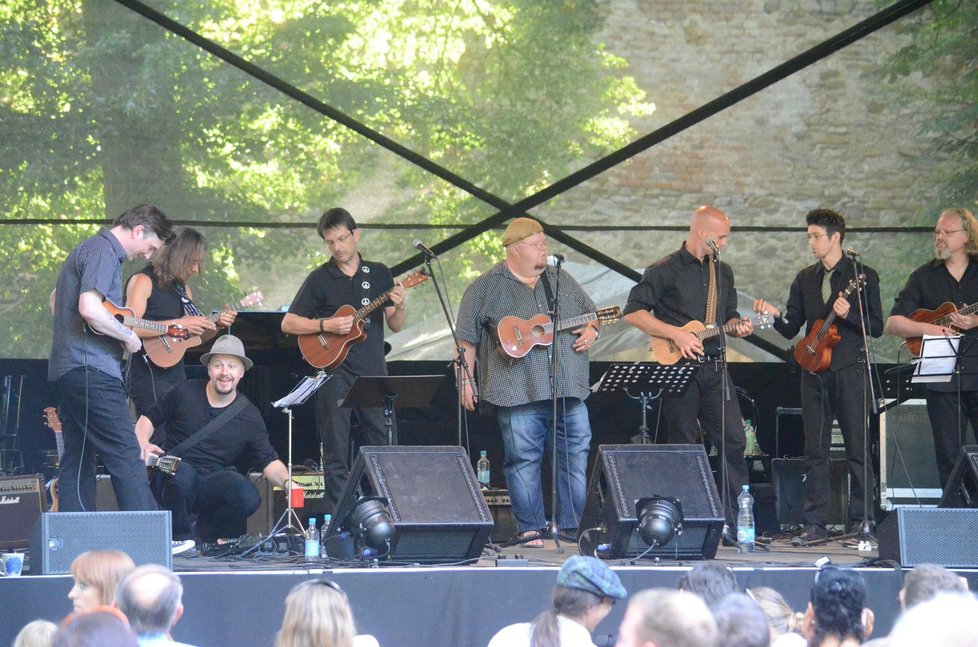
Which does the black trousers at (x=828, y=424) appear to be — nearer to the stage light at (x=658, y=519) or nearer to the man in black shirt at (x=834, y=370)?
the man in black shirt at (x=834, y=370)

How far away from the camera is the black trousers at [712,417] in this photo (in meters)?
8.88

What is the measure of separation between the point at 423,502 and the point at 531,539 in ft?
4.20

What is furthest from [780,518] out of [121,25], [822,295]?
[121,25]

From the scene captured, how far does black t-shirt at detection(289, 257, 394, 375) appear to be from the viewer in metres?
9.41

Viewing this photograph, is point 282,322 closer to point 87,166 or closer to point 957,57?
point 87,166

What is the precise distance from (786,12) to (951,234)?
293 cm

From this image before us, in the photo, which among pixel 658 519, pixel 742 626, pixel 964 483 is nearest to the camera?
pixel 742 626

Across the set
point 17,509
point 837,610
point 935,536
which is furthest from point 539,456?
point 837,610

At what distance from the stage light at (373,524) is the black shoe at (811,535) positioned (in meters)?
2.90

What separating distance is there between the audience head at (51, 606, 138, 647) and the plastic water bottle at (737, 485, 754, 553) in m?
5.24

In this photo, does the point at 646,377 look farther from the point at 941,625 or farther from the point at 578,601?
the point at 941,625

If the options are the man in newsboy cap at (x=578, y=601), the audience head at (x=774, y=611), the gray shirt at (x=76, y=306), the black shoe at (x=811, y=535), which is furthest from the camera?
the black shoe at (x=811, y=535)

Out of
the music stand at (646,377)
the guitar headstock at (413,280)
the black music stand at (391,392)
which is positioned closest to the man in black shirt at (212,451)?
the black music stand at (391,392)

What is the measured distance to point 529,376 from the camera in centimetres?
870
